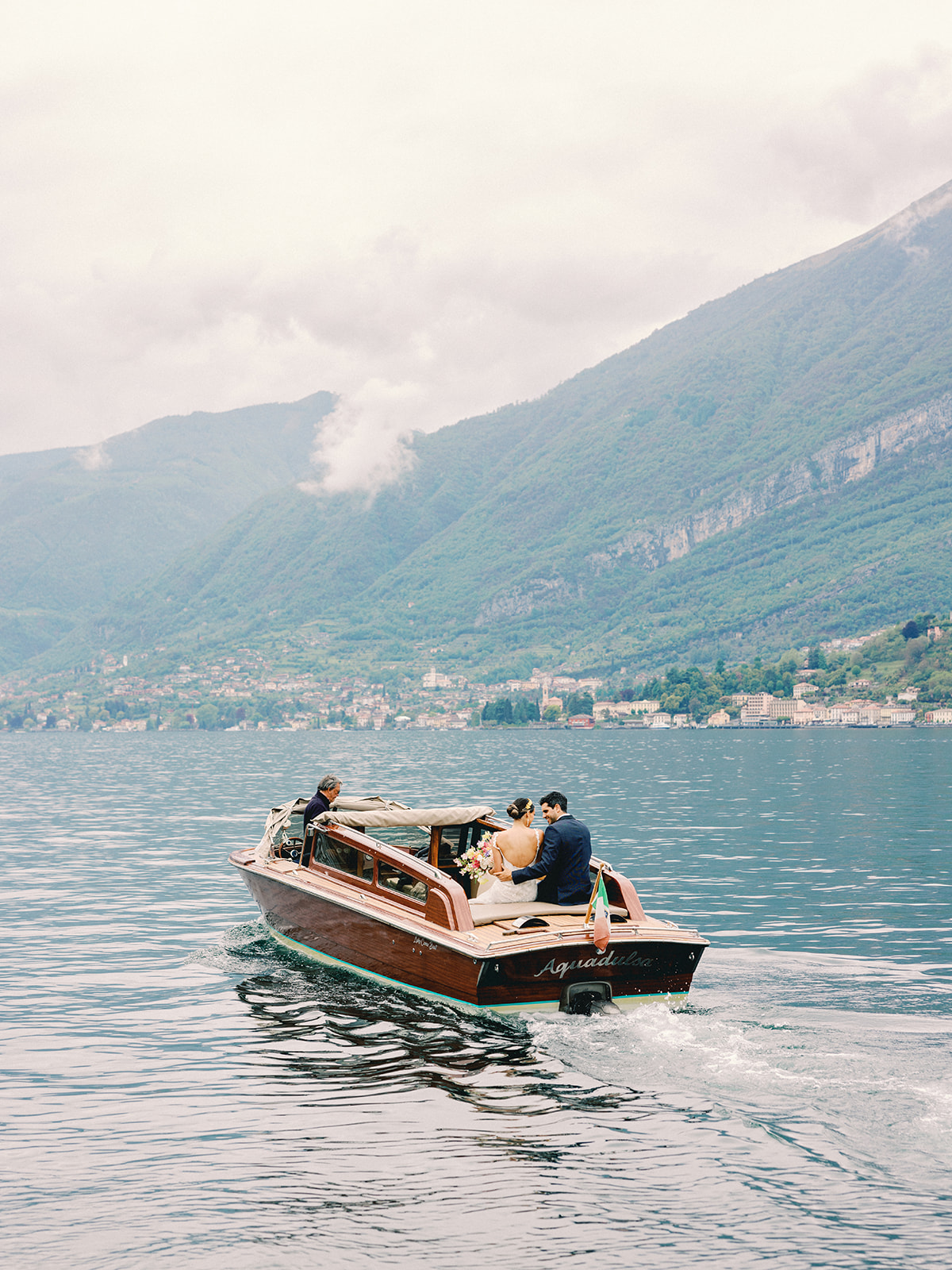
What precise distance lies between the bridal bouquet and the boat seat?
0.69 metres

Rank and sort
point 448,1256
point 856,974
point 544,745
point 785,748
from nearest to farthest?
point 448,1256 → point 856,974 → point 785,748 → point 544,745

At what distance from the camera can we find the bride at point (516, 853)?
15.8m

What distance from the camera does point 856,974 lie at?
711 inches

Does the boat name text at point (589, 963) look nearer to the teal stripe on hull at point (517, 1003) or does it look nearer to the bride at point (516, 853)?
the teal stripe on hull at point (517, 1003)

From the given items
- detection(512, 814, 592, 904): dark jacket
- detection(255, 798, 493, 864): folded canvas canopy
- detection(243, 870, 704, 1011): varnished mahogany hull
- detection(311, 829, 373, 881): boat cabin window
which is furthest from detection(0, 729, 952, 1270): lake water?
detection(255, 798, 493, 864): folded canvas canopy

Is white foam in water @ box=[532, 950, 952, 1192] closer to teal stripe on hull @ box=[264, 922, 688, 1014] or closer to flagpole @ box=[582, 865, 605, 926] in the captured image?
teal stripe on hull @ box=[264, 922, 688, 1014]

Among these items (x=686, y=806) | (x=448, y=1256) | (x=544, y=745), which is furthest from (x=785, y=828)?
(x=544, y=745)

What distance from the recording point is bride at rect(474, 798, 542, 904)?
15.8 metres

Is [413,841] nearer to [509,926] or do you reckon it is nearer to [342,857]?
[342,857]

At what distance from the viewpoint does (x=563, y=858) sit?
1558cm

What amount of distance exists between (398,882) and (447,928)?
8.20 ft

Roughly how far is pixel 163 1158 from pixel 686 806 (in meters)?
42.2

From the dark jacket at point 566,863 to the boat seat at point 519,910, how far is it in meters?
0.13

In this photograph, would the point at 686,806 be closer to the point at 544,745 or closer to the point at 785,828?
the point at 785,828
